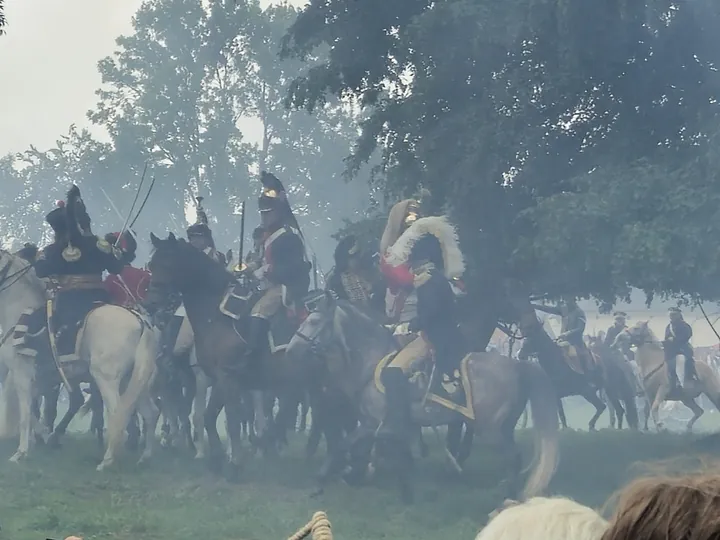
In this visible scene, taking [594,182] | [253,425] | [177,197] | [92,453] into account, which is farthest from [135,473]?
[594,182]

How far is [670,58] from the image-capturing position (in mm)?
5391

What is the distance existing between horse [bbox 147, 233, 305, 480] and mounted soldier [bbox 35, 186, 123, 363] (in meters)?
0.28

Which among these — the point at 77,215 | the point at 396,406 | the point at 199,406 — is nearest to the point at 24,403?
the point at 199,406

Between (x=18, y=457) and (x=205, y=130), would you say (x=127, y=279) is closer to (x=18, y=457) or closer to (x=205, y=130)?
(x=205, y=130)

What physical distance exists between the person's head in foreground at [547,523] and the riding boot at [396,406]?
446 centimetres

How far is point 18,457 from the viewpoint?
545 cm

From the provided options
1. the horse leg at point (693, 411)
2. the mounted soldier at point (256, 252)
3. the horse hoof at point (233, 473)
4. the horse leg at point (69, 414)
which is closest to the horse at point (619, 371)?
the horse leg at point (693, 411)

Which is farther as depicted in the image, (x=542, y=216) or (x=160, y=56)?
(x=160, y=56)

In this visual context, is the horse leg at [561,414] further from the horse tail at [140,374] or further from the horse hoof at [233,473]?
the horse tail at [140,374]

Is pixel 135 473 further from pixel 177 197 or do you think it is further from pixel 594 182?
pixel 594 182

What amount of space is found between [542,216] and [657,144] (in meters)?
0.72

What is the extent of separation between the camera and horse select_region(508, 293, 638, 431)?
5.42 metres

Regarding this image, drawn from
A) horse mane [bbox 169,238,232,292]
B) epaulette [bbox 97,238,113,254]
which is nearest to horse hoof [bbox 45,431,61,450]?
epaulette [bbox 97,238,113,254]

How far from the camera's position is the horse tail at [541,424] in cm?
538
